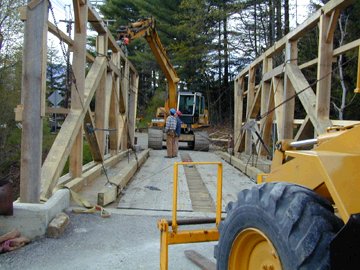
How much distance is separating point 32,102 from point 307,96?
443 cm

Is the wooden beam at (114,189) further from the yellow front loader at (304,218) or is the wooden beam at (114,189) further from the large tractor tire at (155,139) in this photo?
the large tractor tire at (155,139)

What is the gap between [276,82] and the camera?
33.1 ft

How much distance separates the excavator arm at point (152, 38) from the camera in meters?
13.8

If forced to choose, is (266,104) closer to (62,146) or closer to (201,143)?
(62,146)

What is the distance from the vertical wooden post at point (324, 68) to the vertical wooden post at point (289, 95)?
1.81 metres

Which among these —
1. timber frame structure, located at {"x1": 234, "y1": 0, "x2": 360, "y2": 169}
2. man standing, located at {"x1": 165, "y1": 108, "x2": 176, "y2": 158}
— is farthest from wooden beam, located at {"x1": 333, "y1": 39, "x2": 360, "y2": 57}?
man standing, located at {"x1": 165, "y1": 108, "x2": 176, "y2": 158}

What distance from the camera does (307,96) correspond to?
7.58 meters

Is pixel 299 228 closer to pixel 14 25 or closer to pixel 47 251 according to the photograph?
pixel 47 251

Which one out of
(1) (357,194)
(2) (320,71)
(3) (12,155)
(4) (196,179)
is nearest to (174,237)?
(1) (357,194)

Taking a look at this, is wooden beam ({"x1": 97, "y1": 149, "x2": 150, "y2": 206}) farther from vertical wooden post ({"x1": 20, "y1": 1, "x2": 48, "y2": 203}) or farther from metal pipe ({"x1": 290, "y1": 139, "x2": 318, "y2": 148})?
metal pipe ({"x1": 290, "y1": 139, "x2": 318, "y2": 148})

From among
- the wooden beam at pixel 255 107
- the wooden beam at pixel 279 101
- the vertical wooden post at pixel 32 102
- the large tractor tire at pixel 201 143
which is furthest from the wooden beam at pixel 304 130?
the large tractor tire at pixel 201 143

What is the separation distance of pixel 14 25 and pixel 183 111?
10.4 metres

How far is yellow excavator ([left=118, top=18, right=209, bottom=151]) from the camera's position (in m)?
14.9

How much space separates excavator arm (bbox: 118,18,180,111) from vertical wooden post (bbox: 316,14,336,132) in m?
7.56
